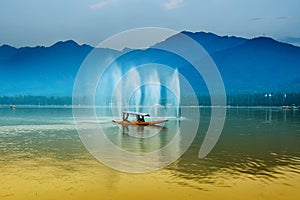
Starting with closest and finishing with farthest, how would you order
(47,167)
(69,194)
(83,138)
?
(69,194) < (47,167) < (83,138)

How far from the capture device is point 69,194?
55.3 ft

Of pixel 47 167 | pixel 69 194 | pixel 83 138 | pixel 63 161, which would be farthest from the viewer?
pixel 83 138

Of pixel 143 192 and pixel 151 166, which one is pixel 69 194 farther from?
pixel 151 166

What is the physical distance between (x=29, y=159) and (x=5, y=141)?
Result: 1140cm

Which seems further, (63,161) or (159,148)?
(159,148)

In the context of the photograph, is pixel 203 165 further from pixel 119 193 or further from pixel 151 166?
pixel 119 193

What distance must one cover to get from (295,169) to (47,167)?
15.7 metres

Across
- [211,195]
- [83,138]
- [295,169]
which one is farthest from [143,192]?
[83,138]

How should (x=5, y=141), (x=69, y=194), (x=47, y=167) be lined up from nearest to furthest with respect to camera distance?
(x=69, y=194) < (x=47, y=167) < (x=5, y=141)

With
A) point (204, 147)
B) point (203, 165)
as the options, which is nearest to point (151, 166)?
point (203, 165)

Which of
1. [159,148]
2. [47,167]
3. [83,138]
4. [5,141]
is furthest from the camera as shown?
[83,138]

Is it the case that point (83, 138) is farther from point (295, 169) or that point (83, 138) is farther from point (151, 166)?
point (295, 169)

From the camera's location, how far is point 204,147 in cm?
3250

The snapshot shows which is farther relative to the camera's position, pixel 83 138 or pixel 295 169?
pixel 83 138
